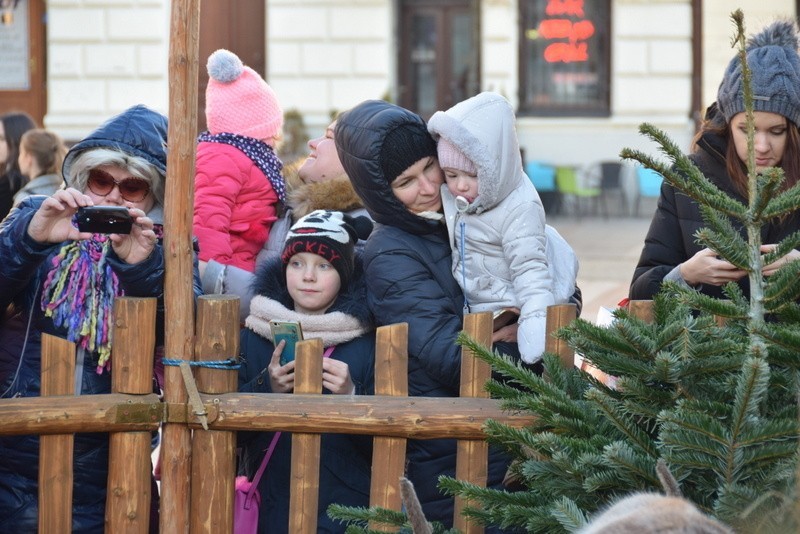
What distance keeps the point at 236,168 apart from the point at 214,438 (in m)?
Result: 1.36

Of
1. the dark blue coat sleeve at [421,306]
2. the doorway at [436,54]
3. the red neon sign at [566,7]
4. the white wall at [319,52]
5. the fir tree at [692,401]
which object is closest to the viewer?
the fir tree at [692,401]

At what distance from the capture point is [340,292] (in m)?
3.69

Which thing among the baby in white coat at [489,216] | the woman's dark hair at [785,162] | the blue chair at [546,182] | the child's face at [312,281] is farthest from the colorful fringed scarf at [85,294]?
the blue chair at [546,182]

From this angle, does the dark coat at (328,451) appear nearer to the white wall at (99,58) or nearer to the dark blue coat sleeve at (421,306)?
the dark blue coat sleeve at (421,306)

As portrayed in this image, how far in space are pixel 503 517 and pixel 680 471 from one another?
0.49 meters

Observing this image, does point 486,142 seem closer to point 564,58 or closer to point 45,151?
point 45,151

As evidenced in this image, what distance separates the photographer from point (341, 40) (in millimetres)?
18141

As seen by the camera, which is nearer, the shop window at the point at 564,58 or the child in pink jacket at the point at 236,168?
the child in pink jacket at the point at 236,168

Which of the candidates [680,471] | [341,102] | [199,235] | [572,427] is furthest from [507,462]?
[341,102]

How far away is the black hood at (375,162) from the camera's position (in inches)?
138

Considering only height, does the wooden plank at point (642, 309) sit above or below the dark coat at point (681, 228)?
below

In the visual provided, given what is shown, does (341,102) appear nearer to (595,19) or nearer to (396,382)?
(595,19)

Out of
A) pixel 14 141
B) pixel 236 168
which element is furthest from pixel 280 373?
pixel 14 141

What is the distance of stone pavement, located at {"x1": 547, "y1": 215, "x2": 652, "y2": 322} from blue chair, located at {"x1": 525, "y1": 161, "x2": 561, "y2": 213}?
21 centimetres
